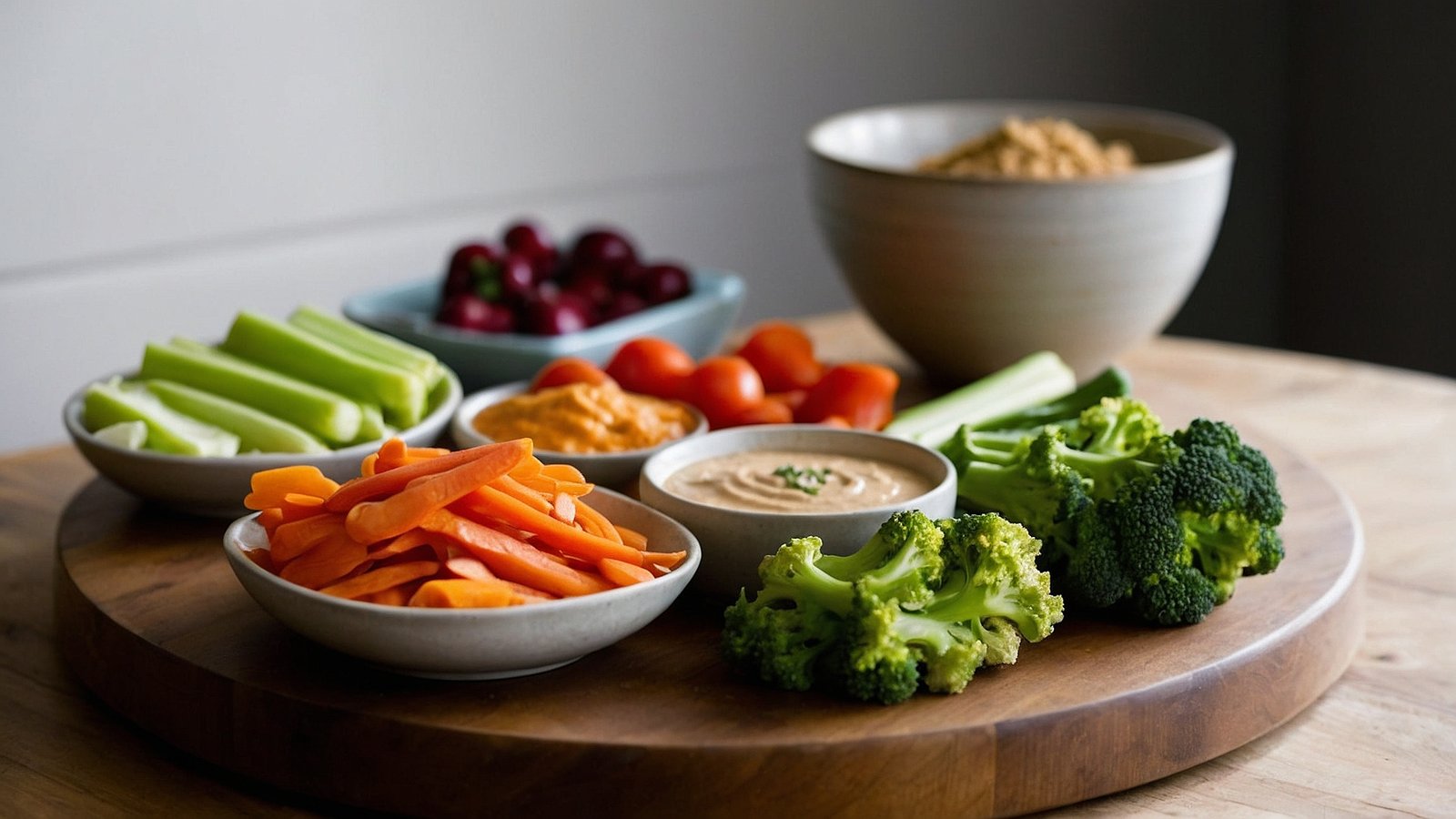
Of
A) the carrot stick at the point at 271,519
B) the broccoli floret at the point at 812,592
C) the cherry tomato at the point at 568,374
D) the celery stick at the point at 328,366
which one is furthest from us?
the cherry tomato at the point at 568,374

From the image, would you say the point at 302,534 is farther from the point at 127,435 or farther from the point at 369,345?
the point at 369,345

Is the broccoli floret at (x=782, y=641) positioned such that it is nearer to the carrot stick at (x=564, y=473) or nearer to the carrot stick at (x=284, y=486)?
the carrot stick at (x=564, y=473)

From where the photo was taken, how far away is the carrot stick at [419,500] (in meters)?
1.54

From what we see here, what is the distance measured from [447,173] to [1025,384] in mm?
2523

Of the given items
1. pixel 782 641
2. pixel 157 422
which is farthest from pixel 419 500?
pixel 157 422

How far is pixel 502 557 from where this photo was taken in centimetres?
157

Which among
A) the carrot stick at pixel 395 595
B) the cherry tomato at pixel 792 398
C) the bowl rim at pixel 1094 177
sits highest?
the bowl rim at pixel 1094 177

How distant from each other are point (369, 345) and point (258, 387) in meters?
0.23

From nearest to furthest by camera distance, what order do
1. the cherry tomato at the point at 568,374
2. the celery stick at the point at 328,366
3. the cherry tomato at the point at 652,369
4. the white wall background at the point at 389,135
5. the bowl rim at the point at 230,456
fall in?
the bowl rim at the point at 230,456, the celery stick at the point at 328,366, the cherry tomato at the point at 568,374, the cherry tomato at the point at 652,369, the white wall background at the point at 389,135

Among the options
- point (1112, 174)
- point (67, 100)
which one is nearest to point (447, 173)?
point (67, 100)

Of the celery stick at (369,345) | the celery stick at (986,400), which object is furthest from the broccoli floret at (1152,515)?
the celery stick at (369,345)

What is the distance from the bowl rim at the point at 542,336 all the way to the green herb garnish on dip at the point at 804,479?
81cm

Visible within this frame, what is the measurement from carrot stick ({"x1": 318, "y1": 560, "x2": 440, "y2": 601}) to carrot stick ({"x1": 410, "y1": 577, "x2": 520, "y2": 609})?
0.10ft

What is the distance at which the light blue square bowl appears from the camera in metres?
2.66
